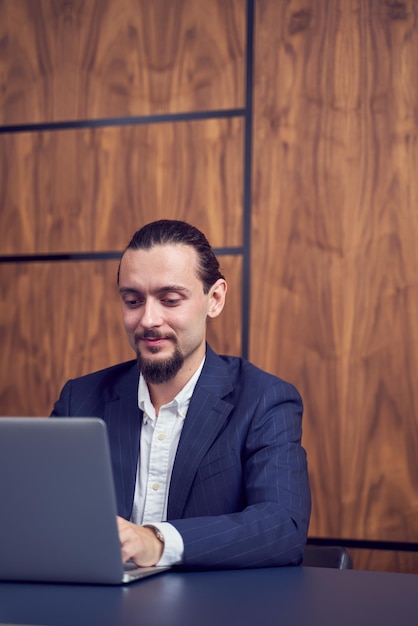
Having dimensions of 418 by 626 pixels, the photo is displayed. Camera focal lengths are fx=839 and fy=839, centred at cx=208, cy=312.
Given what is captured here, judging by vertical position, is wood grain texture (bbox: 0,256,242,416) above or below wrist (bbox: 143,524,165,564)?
above

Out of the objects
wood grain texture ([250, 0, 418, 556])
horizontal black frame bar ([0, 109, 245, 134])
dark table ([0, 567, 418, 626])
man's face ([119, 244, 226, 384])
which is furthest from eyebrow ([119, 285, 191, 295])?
horizontal black frame bar ([0, 109, 245, 134])

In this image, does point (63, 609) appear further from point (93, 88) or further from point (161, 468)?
point (93, 88)

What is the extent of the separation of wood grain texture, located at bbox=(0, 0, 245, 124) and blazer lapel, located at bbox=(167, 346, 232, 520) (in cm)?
136

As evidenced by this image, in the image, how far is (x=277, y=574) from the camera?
1451mm

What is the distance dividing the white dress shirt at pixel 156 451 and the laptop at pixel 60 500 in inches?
28.6

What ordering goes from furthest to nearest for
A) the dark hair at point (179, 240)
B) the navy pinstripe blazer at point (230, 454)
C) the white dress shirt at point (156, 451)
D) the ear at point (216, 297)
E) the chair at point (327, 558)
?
the ear at point (216, 297)
the dark hair at point (179, 240)
the white dress shirt at point (156, 451)
the chair at point (327, 558)
the navy pinstripe blazer at point (230, 454)

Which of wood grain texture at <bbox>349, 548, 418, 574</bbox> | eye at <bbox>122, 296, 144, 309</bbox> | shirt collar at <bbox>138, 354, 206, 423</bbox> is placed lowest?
wood grain texture at <bbox>349, 548, 418, 574</bbox>

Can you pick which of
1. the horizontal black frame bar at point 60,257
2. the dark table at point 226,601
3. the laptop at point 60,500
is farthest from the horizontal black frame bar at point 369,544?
the laptop at point 60,500

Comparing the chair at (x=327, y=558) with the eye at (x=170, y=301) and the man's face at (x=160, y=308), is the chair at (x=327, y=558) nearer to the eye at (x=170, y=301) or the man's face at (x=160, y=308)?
the man's face at (x=160, y=308)

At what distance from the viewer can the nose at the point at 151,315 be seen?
6.73 ft

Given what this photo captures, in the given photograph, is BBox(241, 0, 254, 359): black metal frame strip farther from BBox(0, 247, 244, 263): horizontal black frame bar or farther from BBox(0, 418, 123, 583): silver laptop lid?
BBox(0, 418, 123, 583): silver laptop lid

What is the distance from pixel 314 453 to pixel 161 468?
99cm

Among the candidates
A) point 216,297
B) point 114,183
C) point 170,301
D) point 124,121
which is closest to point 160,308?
point 170,301

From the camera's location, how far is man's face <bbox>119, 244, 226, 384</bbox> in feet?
6.82
